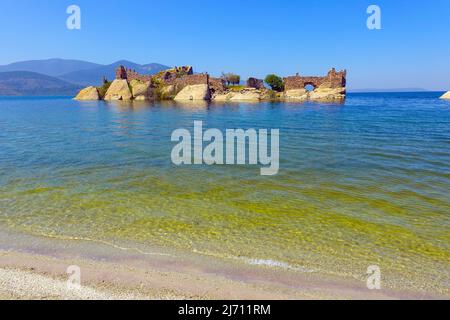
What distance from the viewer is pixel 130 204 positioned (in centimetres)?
1116

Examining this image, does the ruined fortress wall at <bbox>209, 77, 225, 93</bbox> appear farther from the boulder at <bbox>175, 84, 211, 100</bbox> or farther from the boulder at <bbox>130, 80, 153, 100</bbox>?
the boulder at <bbox>130, 80, 153, 100</bbox>

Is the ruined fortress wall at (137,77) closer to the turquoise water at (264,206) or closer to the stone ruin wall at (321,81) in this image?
the stone ruin wall at (321,81)

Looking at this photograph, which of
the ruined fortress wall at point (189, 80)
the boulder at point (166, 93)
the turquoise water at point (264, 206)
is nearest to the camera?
the turquoise water at point (264, 206)

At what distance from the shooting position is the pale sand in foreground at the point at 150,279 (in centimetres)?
609

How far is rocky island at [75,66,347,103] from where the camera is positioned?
373ft

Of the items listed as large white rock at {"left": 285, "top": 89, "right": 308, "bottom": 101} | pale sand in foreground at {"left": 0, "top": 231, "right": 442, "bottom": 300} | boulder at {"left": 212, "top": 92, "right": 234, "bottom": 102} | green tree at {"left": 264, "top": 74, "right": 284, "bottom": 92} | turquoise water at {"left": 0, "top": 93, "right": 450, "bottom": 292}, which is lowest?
pale sand in foreground at {"left": 0, "top": 231, "right": 442, "bottom": 300}

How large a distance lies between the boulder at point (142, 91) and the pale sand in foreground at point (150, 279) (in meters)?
114

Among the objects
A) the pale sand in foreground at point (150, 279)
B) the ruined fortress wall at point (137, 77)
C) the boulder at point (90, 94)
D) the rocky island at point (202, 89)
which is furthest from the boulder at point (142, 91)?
the pale sand in foreground at point (150, 279)

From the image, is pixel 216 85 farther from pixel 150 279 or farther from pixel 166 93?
pixel 150 279

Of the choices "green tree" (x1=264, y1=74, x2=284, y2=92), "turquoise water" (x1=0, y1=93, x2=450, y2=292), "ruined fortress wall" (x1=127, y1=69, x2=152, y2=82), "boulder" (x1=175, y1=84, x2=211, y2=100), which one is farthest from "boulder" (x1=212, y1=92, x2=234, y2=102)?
"turquoise water" (x1=0, y1=93, x2=450, y2=292)

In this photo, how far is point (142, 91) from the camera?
381 ft

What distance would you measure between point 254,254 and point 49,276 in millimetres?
4750
